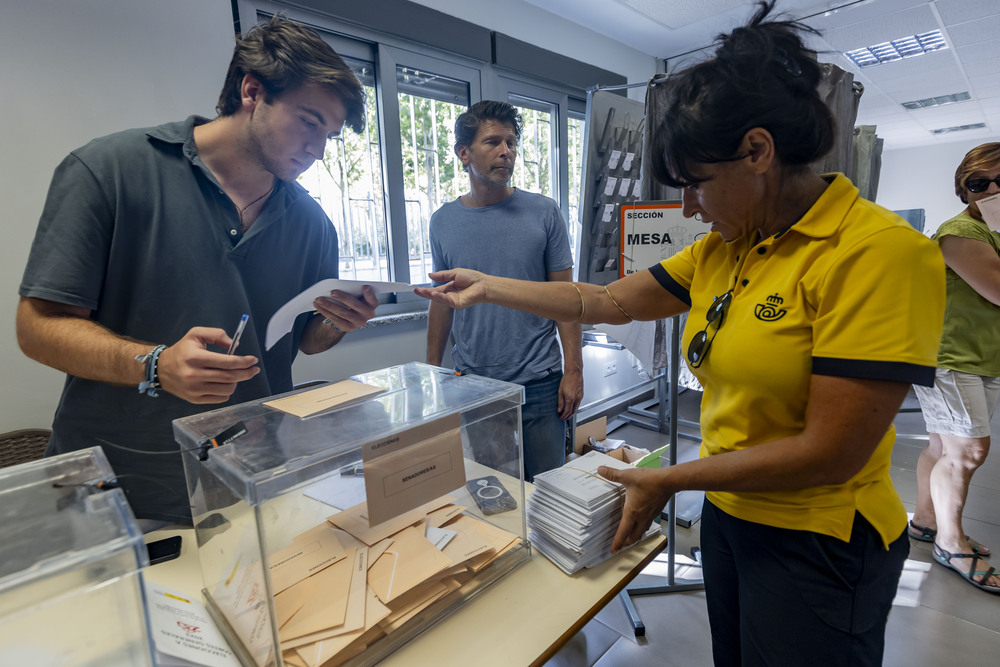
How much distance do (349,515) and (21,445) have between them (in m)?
1.49

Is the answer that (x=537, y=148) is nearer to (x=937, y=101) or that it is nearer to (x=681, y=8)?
(x=681, y=8)

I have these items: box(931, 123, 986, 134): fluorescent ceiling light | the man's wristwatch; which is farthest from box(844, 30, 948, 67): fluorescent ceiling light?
the man's wristwatch

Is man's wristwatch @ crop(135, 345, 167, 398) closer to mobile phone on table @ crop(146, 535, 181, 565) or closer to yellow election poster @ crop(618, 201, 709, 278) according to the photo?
mobile phone on table @ crop(146, 535, 181, 565)

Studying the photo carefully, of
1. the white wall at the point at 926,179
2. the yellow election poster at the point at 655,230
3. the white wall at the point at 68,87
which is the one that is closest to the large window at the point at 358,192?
the white wall at the point at 68,87

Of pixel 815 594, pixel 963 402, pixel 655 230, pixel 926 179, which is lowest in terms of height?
pixel 963 402

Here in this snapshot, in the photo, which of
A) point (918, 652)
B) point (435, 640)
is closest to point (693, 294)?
point (435, 640)

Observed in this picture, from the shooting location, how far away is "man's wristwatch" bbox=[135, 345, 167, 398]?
0.88m

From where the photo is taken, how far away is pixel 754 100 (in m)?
0.75

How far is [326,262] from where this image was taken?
1.43 metres

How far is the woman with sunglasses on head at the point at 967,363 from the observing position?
75.2 inches

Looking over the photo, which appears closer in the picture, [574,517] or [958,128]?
[574,517]

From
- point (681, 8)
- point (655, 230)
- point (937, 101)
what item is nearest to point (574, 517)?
point (655, 230)

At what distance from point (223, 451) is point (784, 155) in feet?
3.12

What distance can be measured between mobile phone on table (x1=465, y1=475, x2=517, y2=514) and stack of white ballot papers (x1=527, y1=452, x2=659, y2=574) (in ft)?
0.16
